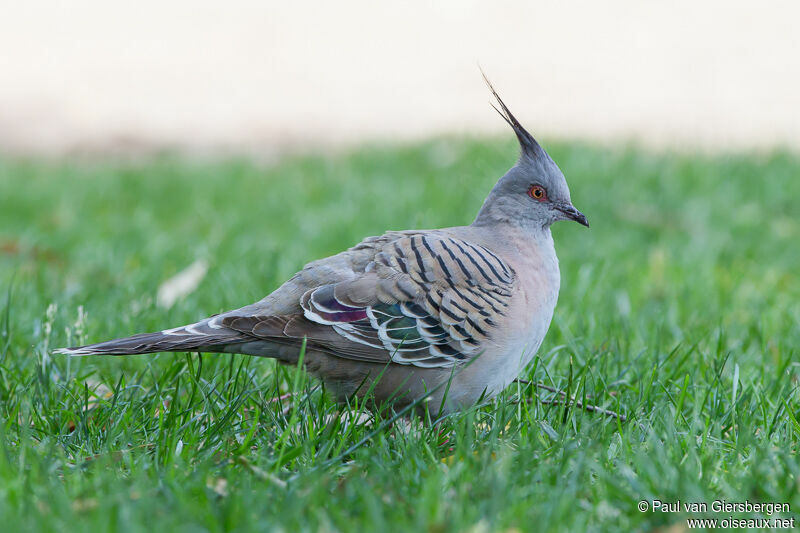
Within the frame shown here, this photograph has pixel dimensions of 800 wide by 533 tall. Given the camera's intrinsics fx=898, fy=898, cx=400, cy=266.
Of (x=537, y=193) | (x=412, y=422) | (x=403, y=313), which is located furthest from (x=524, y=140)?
(x=412, y=422)

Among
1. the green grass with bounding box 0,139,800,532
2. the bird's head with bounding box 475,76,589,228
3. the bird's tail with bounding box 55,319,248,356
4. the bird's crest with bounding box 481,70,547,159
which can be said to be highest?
the bird's crest with bounding box 481,70,547,159

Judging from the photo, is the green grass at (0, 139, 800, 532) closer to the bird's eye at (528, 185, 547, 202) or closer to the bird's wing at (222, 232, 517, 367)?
the bird's wing at (222, 232, 517, 367)

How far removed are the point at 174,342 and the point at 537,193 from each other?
60.0 inches

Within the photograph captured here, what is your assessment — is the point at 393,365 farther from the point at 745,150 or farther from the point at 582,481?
the point at 745,150

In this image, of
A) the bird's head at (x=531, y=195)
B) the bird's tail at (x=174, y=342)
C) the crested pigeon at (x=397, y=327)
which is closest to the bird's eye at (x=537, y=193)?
the bird's head at (x=531, y=195)

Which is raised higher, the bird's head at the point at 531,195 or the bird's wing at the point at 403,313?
the bird's head at the point at 531,195

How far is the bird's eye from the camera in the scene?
11.6 ft

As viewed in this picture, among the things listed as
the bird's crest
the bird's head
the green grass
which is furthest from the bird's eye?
the green grass

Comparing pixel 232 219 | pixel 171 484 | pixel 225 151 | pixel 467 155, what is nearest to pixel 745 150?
pixel 467 155

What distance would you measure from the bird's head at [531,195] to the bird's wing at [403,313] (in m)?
0.46

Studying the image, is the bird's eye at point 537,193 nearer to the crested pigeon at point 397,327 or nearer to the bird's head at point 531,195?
the bird's head at point 531,195

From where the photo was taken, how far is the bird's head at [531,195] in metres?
3.50

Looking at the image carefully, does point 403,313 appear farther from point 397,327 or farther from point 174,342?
point 174,342

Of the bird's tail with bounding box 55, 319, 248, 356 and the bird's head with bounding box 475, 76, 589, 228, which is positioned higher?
the bird's head with bounding box 475, 76, 589, 228
